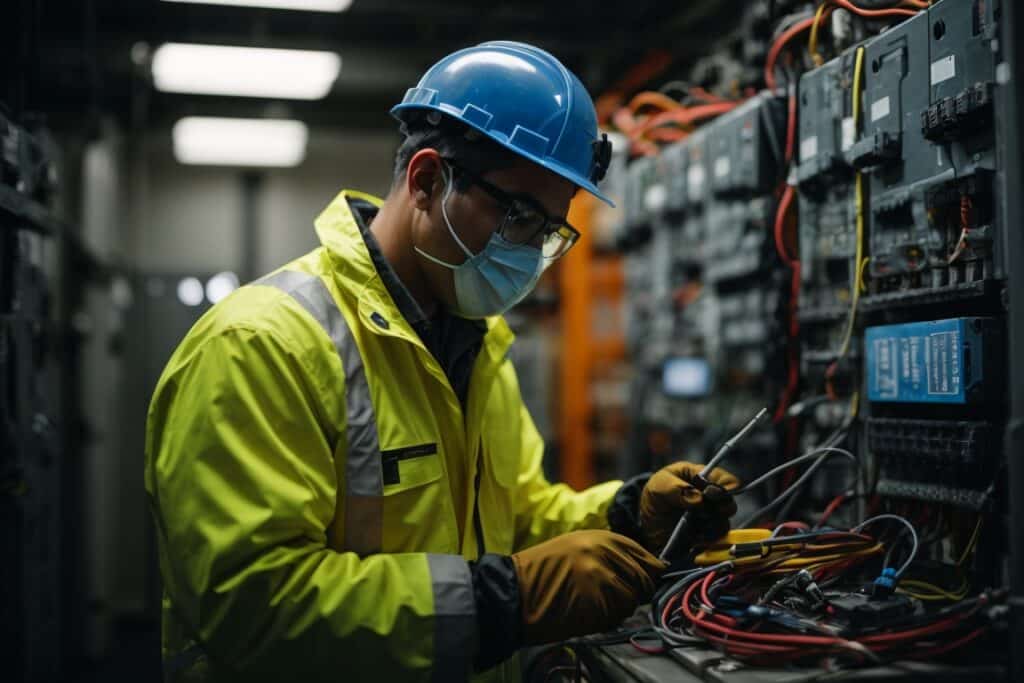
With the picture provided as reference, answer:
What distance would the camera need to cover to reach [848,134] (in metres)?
2.21

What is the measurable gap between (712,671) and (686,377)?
12.5 ft

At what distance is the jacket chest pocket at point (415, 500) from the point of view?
1.65m

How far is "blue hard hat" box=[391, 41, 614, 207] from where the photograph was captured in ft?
5.71

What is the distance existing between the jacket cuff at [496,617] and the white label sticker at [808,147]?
1.47 m

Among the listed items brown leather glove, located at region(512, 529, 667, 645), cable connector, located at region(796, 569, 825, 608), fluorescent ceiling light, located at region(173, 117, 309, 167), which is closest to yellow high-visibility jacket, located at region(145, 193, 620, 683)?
brown leather glove, located at region(512, 529, 667, 645)

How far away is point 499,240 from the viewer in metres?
1.79

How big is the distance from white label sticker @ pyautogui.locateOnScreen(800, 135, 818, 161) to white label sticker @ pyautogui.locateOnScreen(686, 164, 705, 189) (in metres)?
1.55

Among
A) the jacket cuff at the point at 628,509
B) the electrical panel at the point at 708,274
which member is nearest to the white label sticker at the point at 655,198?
the electrical panel at the point at 708,274

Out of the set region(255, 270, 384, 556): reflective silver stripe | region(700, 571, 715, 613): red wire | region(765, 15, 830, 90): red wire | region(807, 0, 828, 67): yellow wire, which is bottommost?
region(700, 571, 715, 613): red wire

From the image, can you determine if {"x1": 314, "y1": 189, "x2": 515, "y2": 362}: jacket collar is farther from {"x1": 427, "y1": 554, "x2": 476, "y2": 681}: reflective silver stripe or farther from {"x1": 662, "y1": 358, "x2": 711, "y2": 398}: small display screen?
{"x1": 662, "y1": 358, "x2": 711, "y2": 398}: small display screen

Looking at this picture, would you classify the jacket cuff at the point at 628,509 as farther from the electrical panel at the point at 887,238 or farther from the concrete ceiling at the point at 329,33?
the concrete ceiling at the point at 329,33

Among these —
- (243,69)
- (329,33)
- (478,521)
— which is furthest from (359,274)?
(243,69)

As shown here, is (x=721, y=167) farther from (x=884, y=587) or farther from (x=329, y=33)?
(x=329, y=33)

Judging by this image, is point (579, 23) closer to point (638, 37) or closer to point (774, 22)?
point (638, 37)
